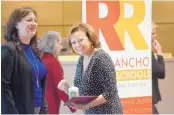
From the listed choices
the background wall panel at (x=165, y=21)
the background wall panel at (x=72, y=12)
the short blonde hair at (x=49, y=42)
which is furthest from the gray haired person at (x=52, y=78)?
the background wall panel at (x=165, y=21)

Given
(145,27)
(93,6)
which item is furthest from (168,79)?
(93,6)

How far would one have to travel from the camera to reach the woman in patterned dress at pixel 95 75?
1.99m

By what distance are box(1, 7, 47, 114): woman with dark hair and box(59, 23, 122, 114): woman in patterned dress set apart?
9.4 inches

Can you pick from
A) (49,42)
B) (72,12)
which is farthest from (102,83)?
(72,12)

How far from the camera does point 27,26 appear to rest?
2127 mm

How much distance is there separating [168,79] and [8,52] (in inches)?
76.1

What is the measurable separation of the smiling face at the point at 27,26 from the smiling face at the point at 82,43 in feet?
0.84

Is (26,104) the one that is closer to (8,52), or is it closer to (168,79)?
(8,52)

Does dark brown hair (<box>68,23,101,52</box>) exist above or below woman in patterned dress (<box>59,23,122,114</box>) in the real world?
above

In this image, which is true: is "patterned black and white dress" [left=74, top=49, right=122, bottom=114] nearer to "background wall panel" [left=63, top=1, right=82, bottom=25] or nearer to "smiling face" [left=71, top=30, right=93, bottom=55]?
"smiling face" [left=71, top=30, right=93, bottom=55]

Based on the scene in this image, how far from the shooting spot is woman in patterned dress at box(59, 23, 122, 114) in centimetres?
199

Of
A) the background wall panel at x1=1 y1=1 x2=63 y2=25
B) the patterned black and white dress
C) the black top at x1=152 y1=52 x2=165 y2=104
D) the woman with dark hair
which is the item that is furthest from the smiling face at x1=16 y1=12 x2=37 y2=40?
the background wall panel at x1=1 y1=1 x2=63 y2=25

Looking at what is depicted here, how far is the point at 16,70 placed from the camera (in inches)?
78.5

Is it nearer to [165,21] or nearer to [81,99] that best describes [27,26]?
[81,99]
